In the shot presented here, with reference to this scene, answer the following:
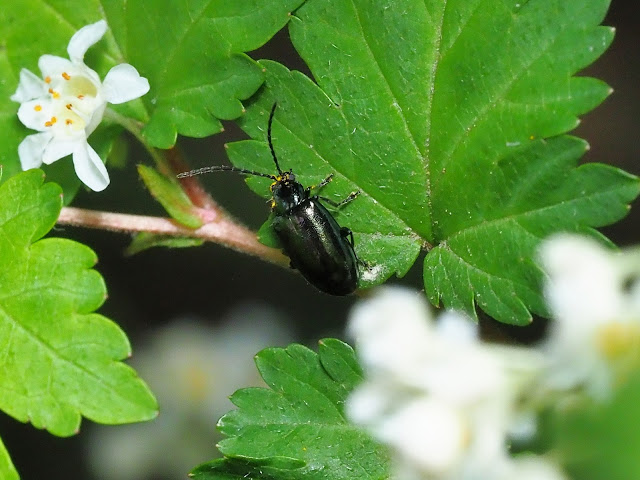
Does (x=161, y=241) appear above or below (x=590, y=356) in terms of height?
below

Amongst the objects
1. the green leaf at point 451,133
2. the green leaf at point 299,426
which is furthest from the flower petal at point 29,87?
the green leaf at point 299,426

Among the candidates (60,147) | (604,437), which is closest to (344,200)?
(60,147)

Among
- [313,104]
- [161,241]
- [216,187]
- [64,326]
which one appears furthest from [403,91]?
[216,187]

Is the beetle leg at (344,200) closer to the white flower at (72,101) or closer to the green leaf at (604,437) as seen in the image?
the white flower at (72,101)

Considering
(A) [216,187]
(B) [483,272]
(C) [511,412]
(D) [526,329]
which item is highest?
(C) [511,412]

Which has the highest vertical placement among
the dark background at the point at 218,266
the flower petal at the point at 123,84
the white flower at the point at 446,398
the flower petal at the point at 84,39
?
the flower petal at the point at 84,39

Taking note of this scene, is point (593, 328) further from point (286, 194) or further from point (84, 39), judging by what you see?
point (84, 39)

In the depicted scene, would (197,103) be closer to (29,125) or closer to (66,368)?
(29,125)
